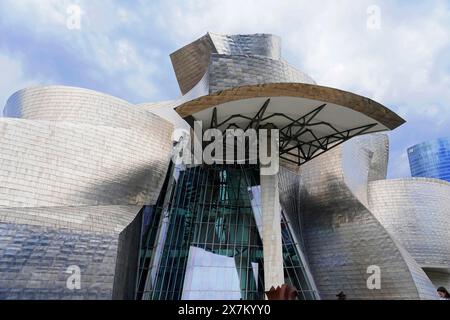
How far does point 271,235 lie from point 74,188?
8.08 meters

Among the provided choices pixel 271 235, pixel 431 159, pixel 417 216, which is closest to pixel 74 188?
pixel 271 235

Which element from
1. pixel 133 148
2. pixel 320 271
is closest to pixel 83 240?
pixel 133 148

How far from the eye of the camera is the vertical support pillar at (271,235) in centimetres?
1387

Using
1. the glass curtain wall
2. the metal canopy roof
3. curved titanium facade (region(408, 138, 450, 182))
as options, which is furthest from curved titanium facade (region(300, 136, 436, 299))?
curved titanium facade (region(408, 138, 450, 182))

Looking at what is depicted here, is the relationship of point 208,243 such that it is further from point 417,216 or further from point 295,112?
point 417,216

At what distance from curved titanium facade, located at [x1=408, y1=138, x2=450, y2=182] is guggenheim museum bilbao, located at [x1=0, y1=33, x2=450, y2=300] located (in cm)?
9954

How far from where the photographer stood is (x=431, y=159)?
109188 mm

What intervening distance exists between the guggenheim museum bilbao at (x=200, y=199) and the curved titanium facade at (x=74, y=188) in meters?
0.05

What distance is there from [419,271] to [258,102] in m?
10.4

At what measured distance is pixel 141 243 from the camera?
16453 millimetres

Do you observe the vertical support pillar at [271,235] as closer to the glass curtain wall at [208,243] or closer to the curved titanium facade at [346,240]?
the glass curtain wall at [208,243]

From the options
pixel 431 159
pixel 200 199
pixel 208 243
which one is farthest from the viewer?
pixel 431 159

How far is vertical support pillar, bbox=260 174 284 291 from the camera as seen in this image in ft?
45.5
